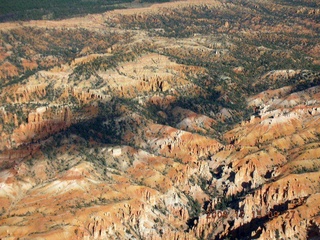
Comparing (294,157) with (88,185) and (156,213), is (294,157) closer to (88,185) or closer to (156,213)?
(156,213)

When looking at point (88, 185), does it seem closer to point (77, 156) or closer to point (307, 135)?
point (77, 156)

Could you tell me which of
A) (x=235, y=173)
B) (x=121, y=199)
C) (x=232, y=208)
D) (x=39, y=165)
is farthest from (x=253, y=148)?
(x=39, y=165)

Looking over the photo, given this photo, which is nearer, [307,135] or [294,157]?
[294,157]

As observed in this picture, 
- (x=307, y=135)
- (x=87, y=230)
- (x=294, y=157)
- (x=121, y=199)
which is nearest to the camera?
(x=87, y=230)

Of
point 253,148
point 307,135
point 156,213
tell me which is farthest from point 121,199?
point 307,135

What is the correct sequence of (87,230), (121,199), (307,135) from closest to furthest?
(87,230) < (121,199) < (307,135)

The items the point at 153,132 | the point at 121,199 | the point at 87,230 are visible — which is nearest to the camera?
the point at 87,230

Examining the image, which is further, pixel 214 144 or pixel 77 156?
pixel 214 144

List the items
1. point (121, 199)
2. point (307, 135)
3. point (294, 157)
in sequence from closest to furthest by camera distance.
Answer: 1. point (121, 199)
2. point (294, 157)
3. point (307, 135)
